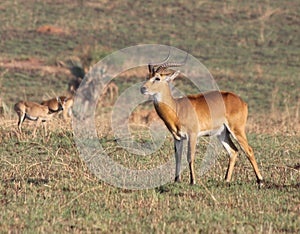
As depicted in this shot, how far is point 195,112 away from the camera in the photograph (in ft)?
30.4

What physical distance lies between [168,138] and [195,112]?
3.87 m

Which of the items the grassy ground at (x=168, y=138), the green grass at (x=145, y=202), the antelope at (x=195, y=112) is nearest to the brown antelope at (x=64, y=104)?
the grassy ground at (x=168, y=138)

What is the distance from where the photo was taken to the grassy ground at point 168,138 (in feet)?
23.7

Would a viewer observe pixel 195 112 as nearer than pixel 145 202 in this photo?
No

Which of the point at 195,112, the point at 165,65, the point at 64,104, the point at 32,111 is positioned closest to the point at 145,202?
the point at 195,112

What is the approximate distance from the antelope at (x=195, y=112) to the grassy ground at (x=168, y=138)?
1.85 ft

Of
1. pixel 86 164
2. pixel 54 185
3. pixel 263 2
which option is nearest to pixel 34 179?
pixel 54 185

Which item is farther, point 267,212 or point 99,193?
point 99,193

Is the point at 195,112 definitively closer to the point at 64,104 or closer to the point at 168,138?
the point at 168,138

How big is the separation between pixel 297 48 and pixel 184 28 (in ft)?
18.4

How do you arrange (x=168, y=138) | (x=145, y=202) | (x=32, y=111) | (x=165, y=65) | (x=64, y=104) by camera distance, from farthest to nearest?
(x=64, y=104) < (x=32, y=111) < (x=168, y=138) < (x=165, y=65) < (x=145, y=202)

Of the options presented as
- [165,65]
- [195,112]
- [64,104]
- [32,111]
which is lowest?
[32,111]

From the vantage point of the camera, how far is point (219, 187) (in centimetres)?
873

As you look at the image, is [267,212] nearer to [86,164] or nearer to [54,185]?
[54,185]
